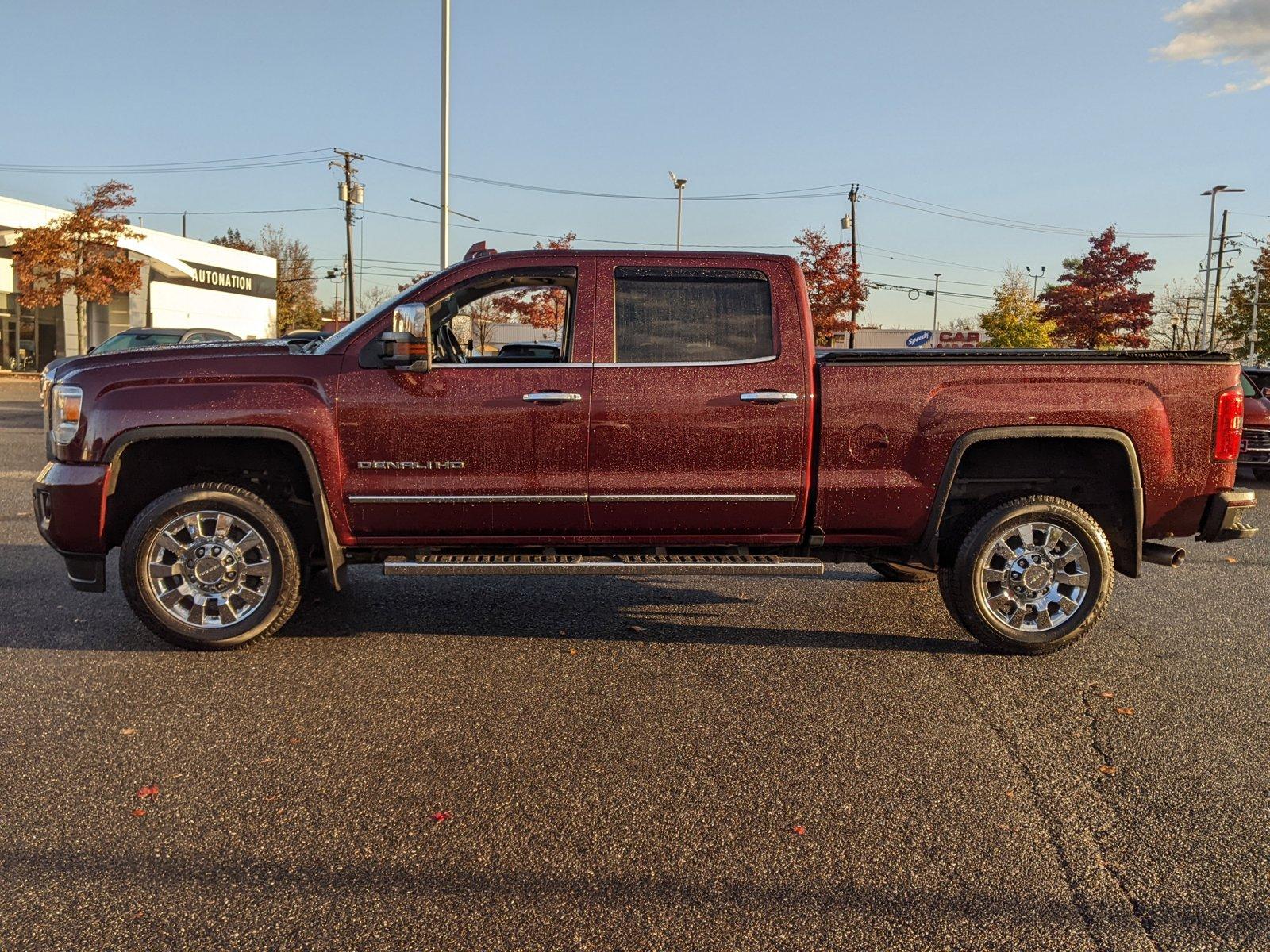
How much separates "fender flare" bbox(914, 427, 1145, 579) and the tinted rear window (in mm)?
1115

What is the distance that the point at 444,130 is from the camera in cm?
2241

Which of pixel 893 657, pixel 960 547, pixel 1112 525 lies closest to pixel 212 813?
pixel 893 657

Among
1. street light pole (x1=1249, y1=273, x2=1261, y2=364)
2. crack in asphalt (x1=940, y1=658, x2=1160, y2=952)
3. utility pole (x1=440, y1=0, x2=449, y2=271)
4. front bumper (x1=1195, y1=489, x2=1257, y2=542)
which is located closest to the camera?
crack in asphalt (x1=940, y1=658, x2=1160, y2=952)

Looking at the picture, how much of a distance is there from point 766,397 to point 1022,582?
169 centimetres

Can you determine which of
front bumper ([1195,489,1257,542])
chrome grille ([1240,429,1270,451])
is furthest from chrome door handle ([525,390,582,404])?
chrome grille ([1240,429,1270,451])

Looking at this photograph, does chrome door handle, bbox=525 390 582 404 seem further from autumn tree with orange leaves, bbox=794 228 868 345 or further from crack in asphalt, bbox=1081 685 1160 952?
autumn tree with orange leaves, bbox=794 228 868 345

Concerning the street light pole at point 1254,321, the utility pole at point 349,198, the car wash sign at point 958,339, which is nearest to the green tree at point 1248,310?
the street light pole at point 1254,321

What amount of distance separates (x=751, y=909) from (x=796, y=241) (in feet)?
155

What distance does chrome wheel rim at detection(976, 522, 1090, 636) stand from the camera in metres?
5.48

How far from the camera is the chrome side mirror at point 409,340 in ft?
17.0

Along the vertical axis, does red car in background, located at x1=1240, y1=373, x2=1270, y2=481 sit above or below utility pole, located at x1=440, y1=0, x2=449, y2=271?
below

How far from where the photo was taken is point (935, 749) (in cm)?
418

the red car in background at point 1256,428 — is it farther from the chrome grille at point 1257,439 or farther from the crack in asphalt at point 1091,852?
the crack in asphalt at point 1091,852

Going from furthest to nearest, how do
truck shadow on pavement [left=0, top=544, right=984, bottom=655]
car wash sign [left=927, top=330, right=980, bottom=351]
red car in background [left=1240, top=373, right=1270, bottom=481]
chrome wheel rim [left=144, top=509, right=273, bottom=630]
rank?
car wash sign [left=927, top=330, right=980, bottom=351]
red car in background [left=1240, top=373, right=1270, bottom=481]
truck shadow on pavement [left=0, top=544, right=984, bottom=655]
chrome wheel rim [left=144, top=509, right=273, bottom=630]
